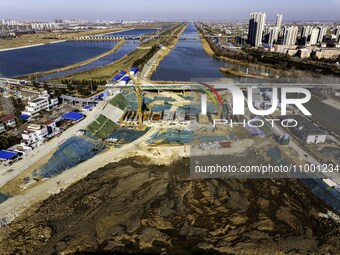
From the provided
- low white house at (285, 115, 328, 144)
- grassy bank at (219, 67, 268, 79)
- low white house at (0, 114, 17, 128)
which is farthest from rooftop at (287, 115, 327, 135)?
low white house at (0, 114, 17, 128)

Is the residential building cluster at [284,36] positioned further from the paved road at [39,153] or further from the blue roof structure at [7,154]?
the blue roof structure at [7,154]

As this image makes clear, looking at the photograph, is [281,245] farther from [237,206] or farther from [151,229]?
[151,229]

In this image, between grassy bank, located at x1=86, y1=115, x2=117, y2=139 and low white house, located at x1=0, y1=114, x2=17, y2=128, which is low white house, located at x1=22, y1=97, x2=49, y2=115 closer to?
low white house, located at x1=0, y1=114, x2=17, y2=128

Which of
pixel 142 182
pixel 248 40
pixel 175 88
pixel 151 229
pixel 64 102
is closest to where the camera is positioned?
pixel 151 229

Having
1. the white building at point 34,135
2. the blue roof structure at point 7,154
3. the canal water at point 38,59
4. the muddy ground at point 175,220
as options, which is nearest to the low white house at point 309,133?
the muddy ground at point 175,220

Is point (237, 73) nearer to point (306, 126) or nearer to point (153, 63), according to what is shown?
point (153, 63)

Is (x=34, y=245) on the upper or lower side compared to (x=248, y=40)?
lower

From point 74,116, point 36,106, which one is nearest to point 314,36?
point 74,116

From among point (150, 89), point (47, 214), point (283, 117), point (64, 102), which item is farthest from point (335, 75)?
point (47, 214)
